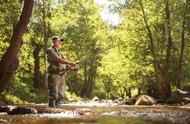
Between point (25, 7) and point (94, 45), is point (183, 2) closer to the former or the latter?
point (25, 7)

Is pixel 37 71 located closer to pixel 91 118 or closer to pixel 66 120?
pixel 91 118

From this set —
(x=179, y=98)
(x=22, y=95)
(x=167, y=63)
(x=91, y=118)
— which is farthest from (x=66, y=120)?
(x=167, y=63)

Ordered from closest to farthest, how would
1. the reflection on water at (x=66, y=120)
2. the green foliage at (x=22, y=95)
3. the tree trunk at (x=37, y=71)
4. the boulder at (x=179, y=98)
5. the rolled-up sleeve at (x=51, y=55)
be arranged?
the reflection on water at (x=66, y=120)
the rolled-up sleeve at (x=51, y=55)
the boulder at (x=179, y=98)
the green foliage at (x=22, y=95)
the tree trunk at (x=37, y=71)

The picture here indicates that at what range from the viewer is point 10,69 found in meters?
→ 11.8

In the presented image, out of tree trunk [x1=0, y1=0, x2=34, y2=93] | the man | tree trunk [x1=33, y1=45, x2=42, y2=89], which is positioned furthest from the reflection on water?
tree trunk [x1=33, y1=45, x2=42, y2=89]

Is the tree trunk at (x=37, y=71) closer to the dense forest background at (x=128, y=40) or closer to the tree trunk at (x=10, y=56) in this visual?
the dense forest background at (x=128, y=40)

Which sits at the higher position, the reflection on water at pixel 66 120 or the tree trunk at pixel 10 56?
the tree trunk at pixel 10 56

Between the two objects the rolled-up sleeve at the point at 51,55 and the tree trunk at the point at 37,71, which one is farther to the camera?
the tree trunk at the point at 37,71

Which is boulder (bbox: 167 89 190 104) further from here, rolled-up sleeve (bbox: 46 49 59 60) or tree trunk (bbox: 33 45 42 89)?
rolled-up sleeve (bbox: 46 49 59 60)

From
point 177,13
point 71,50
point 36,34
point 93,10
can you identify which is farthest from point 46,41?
point 93,10

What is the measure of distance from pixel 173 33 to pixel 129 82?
10.6m

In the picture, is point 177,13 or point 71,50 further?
point 71,50

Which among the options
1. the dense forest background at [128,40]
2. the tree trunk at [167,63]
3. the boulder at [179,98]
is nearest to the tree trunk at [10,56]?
the dense forest background at [128,40]

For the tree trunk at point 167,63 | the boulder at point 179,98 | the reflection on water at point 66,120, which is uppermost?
the tree trunk at point 167,63
